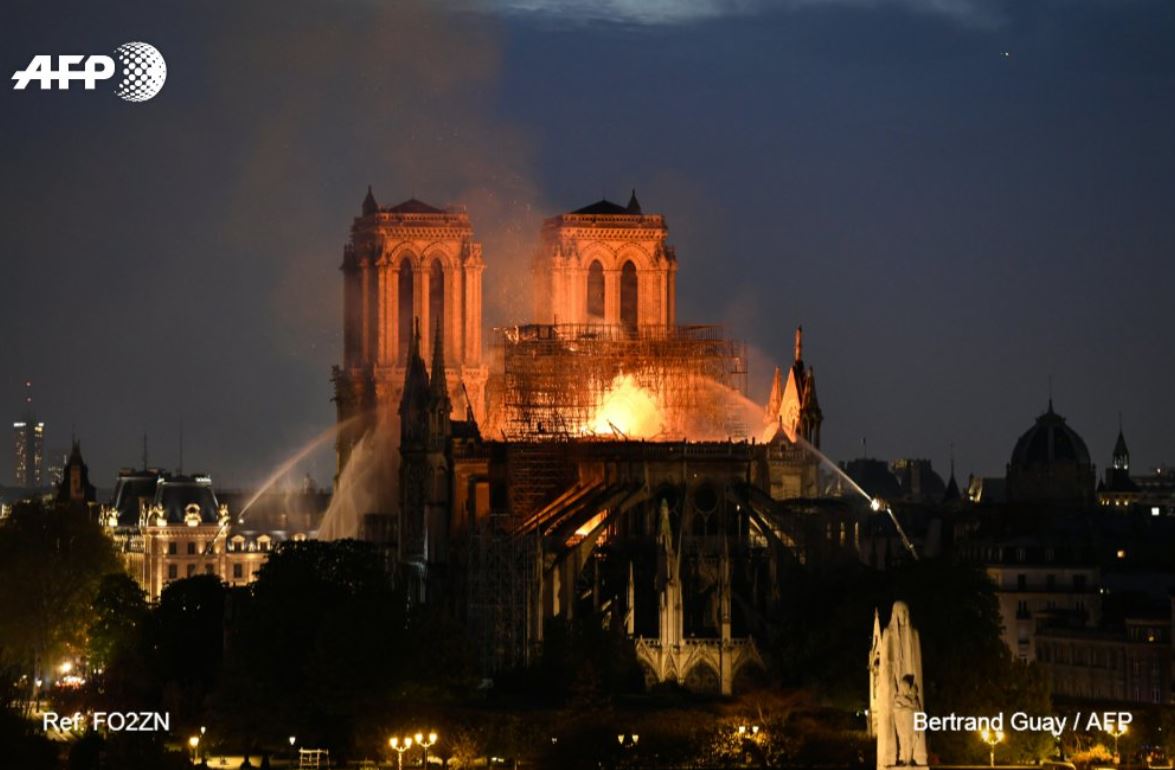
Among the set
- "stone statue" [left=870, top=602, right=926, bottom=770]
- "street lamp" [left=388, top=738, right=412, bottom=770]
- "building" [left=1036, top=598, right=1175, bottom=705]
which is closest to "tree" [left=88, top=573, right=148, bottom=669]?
"street lamp" [left=388, top=738, right=412, bottom=770]

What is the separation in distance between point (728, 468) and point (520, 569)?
1181 centimetres

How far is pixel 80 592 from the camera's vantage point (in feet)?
557

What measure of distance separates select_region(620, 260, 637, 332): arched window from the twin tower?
4cm

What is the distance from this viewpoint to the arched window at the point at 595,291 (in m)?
170

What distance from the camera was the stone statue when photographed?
363ft

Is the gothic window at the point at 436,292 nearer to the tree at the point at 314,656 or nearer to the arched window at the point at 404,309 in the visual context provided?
the arched window at the point at 404,309

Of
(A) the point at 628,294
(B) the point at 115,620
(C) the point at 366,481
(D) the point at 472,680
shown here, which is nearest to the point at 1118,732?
(D) the point at 472,680

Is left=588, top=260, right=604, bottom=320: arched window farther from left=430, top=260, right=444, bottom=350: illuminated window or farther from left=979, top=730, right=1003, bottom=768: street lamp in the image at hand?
left=979, top=730, right=1003, bottom=768: street lamp

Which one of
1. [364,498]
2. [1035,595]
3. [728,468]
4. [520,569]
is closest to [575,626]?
[520,569]

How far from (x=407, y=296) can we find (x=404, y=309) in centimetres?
58

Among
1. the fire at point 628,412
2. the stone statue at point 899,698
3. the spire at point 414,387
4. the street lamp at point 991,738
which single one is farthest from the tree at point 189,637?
the stone statue at point 899,698

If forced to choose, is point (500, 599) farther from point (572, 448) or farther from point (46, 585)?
point (46, 585)

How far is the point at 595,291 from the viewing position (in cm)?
17088

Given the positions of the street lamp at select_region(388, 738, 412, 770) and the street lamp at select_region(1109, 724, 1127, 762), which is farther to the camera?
the street lamp at select_region(388, 738, 412, 770)
